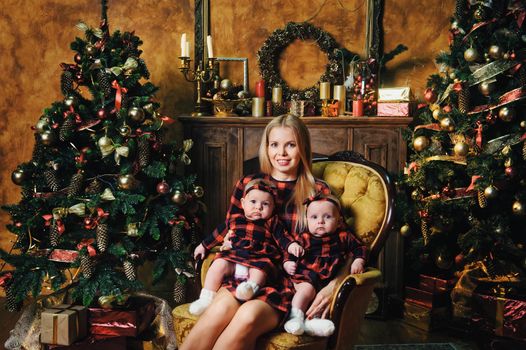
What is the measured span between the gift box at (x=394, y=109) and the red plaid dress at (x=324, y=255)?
5.21ft

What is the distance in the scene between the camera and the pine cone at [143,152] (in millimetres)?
3201

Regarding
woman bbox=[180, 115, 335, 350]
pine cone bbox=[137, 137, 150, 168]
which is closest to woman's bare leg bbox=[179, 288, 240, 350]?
woman bbox=[180, 115, 335, 350]

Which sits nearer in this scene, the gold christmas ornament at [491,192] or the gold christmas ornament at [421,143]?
the gold christmas ornament at [491,192]

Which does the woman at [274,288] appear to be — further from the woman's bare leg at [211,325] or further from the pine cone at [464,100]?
the pine cone at [464,100]

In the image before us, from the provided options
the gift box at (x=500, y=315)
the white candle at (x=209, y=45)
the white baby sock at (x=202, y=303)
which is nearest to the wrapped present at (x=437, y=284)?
the gift box at (x=500, y=315)

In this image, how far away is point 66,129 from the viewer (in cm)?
314

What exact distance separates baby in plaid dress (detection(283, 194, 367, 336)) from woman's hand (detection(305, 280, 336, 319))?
1.5 inches

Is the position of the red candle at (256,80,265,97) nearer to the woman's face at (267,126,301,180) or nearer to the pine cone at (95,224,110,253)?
the woman's face at (267,126,301,180)

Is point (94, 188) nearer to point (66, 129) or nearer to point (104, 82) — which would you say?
point (66, 129)

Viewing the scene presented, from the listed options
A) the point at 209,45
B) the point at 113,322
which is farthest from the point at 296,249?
the point at 209,45

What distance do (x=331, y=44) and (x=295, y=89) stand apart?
431 mm

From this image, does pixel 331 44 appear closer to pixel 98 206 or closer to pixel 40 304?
pixel 98 206

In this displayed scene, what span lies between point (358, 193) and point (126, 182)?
50.8 inches

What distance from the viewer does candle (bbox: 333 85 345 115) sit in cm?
408
